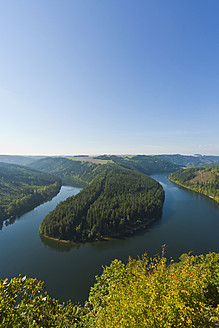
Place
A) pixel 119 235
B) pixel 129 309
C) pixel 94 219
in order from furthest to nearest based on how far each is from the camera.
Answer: pixel 94 219 < pixel 119 235 < pixel 129 309

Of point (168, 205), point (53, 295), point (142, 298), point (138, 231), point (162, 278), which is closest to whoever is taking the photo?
point (142, 298)

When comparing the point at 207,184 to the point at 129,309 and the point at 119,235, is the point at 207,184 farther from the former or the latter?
the point at 129,309

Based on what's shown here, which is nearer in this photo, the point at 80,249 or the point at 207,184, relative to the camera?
the point at 80,249

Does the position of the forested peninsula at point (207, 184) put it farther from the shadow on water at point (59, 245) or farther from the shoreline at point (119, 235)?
the shadow on water at point (59, 245)

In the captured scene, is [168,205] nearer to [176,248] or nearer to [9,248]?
[176,248]

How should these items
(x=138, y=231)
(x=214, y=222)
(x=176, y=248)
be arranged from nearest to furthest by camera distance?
(x=176, y=248), (x=138, y=231), (x=214, y=222)

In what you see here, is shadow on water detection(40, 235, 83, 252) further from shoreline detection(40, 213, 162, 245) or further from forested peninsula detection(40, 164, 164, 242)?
forested peninsula detection(40, 164, 164, 242)

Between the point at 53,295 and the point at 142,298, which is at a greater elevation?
the point at 142,298

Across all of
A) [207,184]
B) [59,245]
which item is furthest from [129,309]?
[207,184]

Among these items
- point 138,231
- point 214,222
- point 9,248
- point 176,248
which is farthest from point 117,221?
point 214,222

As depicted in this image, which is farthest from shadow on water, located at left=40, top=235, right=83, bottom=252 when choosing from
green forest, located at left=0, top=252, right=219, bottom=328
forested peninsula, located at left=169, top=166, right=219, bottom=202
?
forested peninsula, located at left=169, top=166, right=219, bottom=202
